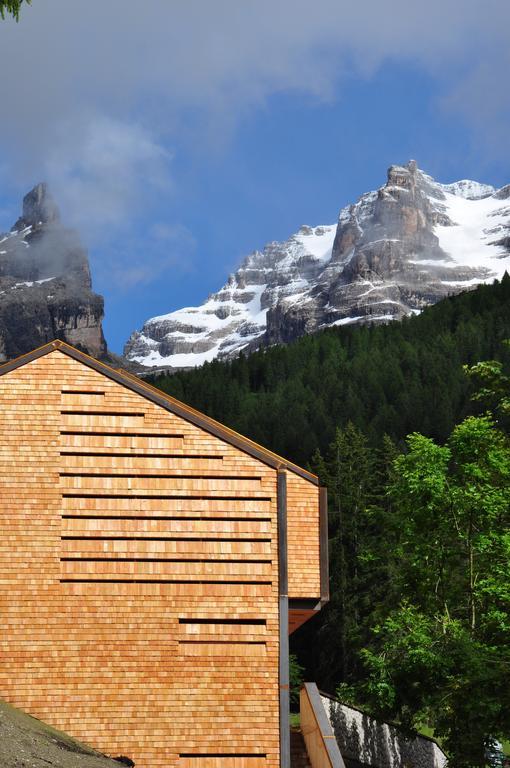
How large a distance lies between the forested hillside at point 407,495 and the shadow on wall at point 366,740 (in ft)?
1.95

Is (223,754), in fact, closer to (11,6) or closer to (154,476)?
(154,476)

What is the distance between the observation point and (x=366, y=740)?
27.2 m

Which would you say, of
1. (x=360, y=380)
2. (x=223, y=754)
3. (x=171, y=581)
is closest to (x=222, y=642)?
(x=171, y=581)

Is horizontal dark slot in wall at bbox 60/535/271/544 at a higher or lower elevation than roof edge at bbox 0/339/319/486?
lower

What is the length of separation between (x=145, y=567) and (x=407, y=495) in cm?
864

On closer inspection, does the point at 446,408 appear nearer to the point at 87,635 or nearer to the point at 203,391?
the point at 203,391

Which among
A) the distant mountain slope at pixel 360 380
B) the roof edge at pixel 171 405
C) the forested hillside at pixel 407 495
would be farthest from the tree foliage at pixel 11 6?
the distant mountain slope at pixel 360 380

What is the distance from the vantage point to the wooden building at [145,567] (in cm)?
2050

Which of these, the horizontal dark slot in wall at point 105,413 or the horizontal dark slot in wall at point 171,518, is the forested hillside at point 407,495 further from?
the horizontal dark slot in wall at point 105,413

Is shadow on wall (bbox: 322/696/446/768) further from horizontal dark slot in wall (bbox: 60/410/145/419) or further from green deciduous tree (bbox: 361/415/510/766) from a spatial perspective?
horizontal dark slot in wall (bbox: 60/410/145/419)

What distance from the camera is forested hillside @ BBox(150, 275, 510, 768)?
24.1 m

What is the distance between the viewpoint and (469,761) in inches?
896

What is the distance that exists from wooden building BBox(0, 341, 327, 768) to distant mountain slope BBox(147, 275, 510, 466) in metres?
73.1

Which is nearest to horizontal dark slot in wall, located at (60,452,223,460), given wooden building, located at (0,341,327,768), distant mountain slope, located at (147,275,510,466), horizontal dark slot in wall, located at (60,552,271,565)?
wooden building, located at (0,341,327,768)
